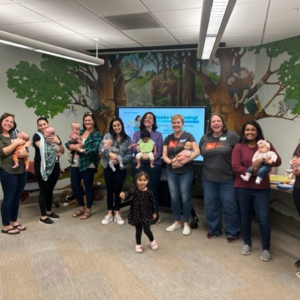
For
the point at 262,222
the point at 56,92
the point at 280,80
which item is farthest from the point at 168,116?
the point at 262,222

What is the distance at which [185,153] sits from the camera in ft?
11.8

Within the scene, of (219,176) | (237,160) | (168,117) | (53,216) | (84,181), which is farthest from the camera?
(168,117)

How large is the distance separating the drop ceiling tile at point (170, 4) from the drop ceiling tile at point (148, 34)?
2.84 ft

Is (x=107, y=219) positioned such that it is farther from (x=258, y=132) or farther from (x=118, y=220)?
(x=258, y=132)

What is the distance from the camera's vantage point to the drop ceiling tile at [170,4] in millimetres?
2941

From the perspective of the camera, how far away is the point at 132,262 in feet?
9.71

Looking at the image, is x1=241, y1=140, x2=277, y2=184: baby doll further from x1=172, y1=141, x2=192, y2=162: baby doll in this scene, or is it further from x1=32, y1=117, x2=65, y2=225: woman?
x1=32, y1=117, x2=65, y2=225: woman

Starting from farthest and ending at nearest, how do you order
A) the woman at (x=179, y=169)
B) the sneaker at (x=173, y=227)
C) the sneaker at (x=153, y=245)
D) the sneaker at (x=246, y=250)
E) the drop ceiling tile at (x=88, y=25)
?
the sneaker at (x=173, y=227) → the woman at (x=179, y=169) → the drop ceiling tile at (x=88, y=25) → the sneaker at (x=153, y=245) → the sneaker at (x=246, y=250)

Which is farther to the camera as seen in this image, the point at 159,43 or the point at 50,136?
the point at 159,43

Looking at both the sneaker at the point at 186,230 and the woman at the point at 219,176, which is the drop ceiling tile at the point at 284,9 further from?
the sneaker at the point at 186,230

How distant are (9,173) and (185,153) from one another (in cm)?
223

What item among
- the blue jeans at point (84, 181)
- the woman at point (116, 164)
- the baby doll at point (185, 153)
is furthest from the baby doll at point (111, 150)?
the baby doll at point (185, 153)

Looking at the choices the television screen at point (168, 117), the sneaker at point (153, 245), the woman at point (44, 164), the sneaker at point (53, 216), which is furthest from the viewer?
the television screen at point (168, 117)

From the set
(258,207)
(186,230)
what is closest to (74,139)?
(186,230)
